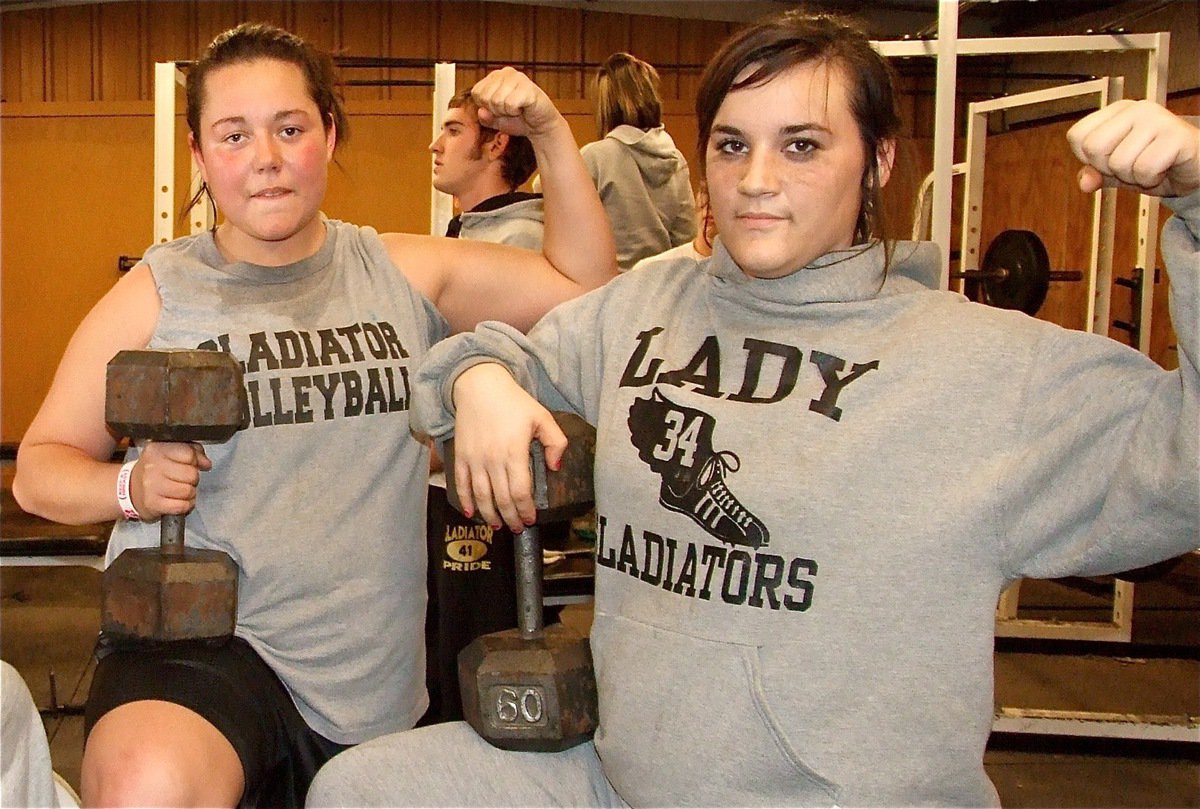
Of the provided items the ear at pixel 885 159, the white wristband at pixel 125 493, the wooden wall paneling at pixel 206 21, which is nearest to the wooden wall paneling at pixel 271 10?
the wooden wall paneling at pixel 206 21

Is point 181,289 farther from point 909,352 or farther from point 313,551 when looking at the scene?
point 909,352

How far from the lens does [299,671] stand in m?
1.44

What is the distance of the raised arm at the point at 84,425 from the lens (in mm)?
1446

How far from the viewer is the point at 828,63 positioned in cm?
122

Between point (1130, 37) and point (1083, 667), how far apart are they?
2259 millimetres

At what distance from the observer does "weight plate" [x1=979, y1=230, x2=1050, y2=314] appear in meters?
4.34

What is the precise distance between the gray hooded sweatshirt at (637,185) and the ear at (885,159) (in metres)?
1.72

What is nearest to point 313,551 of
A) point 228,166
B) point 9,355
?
point 228,166

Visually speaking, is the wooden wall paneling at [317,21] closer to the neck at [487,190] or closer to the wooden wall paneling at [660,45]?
the wooden wall paneling at [660,45]

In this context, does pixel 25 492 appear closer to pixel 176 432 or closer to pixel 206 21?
pixel 176 432

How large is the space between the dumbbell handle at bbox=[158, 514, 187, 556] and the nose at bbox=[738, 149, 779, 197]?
0.81 metres

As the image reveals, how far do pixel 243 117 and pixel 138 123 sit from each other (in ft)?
21.1

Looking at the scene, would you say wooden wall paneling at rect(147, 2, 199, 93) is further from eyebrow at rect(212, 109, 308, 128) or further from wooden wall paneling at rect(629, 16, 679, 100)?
eyebrow at rect(212, 109, 308, 128)

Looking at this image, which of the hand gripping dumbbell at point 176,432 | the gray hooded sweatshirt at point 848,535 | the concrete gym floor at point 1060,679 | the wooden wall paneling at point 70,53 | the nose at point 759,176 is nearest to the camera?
the gray hooded sweatshirt at point 848,535
